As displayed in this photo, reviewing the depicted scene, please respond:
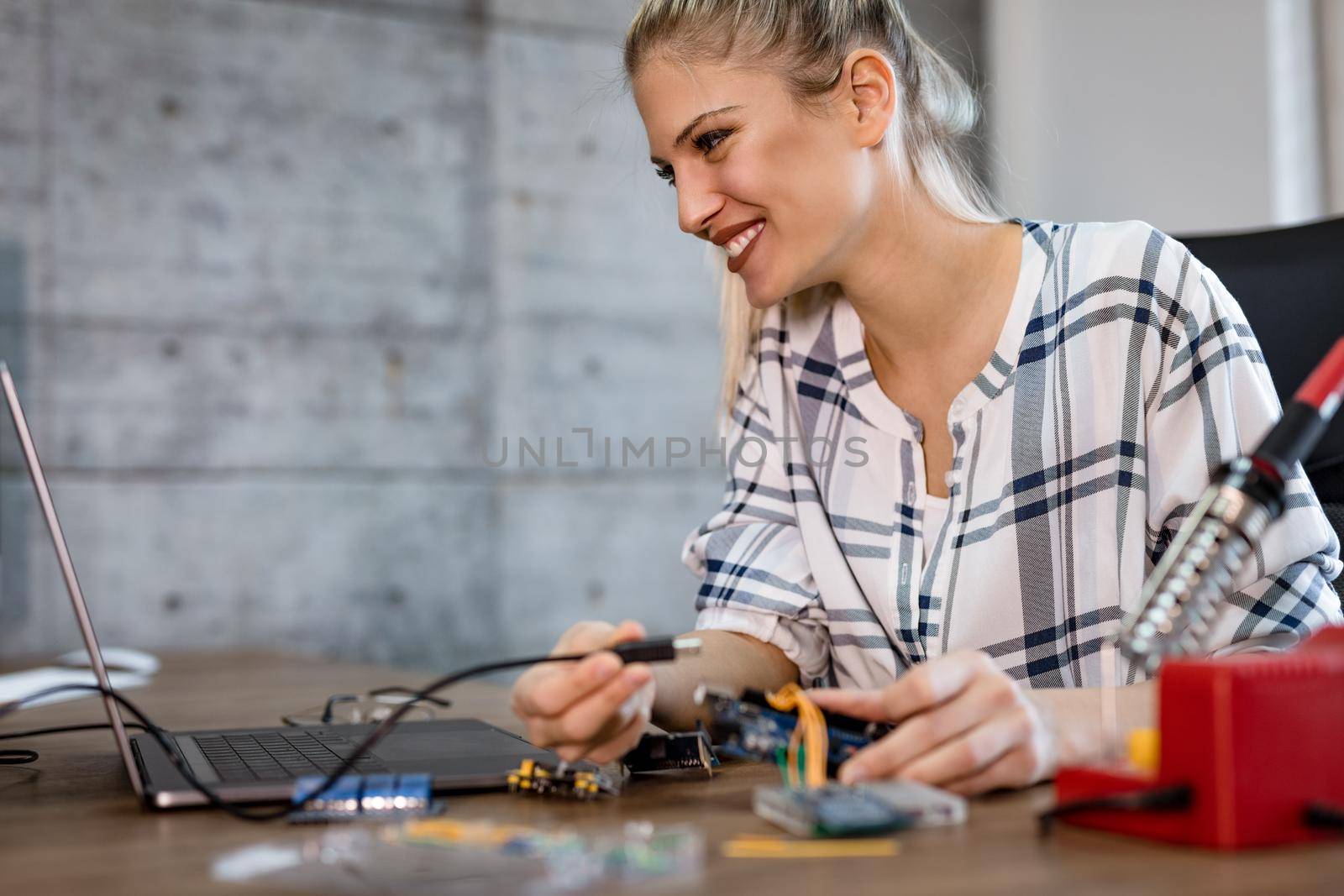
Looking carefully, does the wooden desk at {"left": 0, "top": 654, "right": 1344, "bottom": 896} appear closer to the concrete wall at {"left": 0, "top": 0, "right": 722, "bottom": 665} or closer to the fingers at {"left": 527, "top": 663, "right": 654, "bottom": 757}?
the fingers at {"left": 527, "top": 663, "right": 654, "bottom": 757}

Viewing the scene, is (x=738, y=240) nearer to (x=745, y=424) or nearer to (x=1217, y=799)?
(x=745, y=424)

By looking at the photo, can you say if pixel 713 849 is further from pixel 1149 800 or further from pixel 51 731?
pixel 51 731

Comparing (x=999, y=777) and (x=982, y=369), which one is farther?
(x=982, y=369)

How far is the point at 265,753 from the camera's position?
3.35 ft

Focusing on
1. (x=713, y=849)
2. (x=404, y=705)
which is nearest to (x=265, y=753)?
(x=404, y=705)

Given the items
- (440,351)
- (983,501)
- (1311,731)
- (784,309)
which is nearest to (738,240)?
(784,309)

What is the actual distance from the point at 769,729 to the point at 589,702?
149 mm

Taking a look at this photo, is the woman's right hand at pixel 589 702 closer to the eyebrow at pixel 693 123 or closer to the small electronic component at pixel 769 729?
the small electronic component at pixel 769 729

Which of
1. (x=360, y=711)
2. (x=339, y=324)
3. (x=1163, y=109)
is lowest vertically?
(x=360, y=711)

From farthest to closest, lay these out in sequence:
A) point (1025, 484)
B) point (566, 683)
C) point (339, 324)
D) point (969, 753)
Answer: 1. point (339, 324)
2. point (1025, 484)
3. point (566, 683)
4. point (969, 753)

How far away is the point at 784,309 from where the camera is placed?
1594 millimetres

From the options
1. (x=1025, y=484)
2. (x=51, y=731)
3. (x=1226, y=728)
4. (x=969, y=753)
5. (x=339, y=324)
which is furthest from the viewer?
(x=339, y=324)

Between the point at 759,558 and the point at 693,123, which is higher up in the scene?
the point at 693,123

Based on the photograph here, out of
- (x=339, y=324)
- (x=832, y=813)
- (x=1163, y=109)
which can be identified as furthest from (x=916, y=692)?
(x=1163, y=109)
